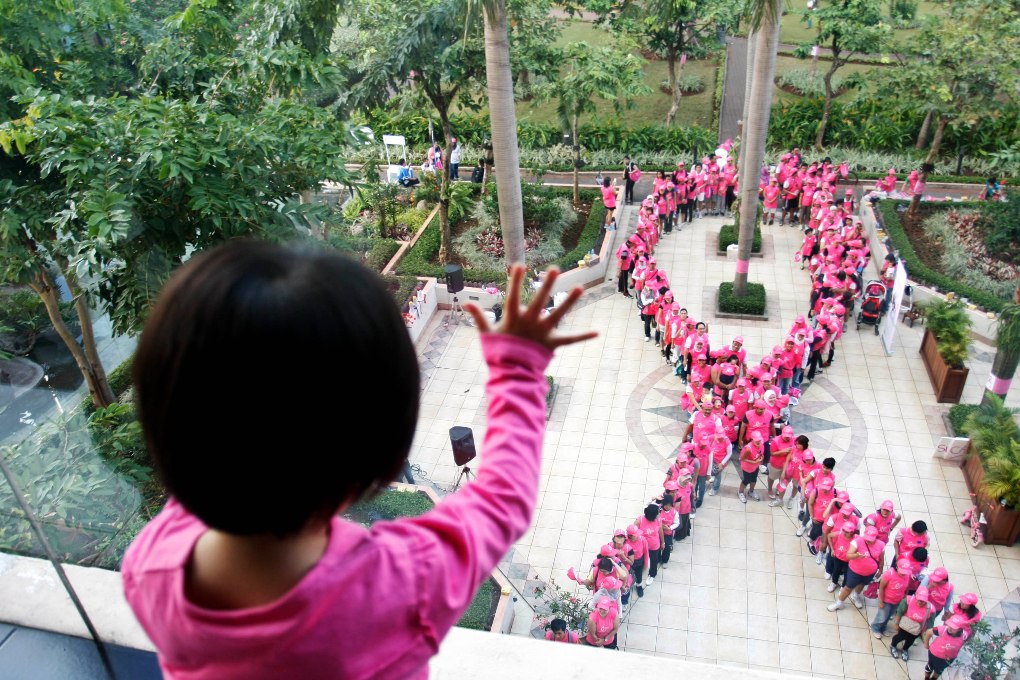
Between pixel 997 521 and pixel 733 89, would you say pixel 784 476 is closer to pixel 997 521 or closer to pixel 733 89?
pixel 997 521

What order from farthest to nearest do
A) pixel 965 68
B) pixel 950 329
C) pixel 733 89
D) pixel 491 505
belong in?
pixel 733 89 < pixel 965 68 < pixel 950 329 < pixel 491 505

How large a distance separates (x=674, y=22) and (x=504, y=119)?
41.1ft

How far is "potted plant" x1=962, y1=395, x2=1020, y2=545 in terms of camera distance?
8.34 meters

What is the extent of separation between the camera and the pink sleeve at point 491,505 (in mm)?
1253

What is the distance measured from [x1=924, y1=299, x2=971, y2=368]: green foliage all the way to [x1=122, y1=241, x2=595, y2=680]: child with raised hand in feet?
35.9

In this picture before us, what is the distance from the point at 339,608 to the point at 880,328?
501 inches

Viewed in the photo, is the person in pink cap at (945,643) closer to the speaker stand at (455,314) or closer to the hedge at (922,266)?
the hedge at (922,266)

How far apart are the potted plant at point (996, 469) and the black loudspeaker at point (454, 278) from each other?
7.41 m

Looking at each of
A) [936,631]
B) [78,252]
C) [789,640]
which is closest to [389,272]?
[78,252]

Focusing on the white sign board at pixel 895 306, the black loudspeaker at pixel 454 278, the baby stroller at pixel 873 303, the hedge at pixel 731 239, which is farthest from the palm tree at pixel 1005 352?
the black loudspeaker at pixel 454 278

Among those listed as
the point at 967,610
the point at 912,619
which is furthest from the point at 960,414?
the point at 967,610

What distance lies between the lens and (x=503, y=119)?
919 centimetres

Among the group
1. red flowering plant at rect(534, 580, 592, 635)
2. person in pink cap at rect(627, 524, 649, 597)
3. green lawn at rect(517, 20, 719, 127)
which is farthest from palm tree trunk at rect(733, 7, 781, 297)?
green lawn at rect(517, 20, 719, 127)

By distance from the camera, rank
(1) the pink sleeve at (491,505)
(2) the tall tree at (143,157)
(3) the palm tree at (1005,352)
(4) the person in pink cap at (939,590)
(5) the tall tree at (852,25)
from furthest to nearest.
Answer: (5) the tall tree at (852,25) < (3) the palm tree at (1005,352) < (4) the person in pink cap at (939,590) < (2) the tall tree at (143,157) < (1) the pink sleeve at (491,505)
